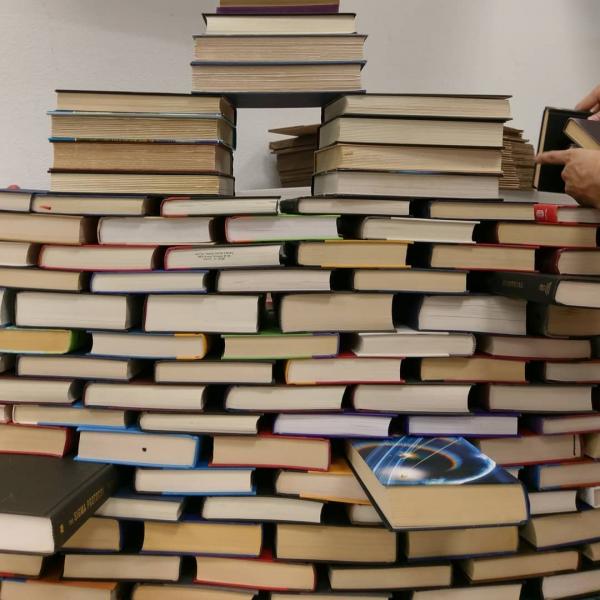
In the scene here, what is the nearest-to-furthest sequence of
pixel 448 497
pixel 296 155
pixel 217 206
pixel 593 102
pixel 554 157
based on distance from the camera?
pixel 448 497 < pixel 217 206 < pixel 554 157 < pixel 593 102 < pixel 296 155

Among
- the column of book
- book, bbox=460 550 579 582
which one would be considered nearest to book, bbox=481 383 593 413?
the column of book

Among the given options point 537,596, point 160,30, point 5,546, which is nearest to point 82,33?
point 160,30

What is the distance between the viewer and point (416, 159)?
28.9 inches

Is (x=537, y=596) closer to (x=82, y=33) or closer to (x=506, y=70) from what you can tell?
(x=506, y=70)

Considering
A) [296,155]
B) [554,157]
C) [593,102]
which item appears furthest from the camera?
[296,155]

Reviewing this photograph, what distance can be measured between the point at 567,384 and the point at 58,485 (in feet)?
2.76

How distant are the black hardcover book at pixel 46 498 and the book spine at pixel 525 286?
2.33ft

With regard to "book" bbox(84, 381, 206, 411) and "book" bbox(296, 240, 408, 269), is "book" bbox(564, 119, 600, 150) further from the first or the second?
"book" bbox(84, 381, 206, 411)

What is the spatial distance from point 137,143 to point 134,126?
0.09 feet

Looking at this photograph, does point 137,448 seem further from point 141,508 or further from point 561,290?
point 561,290

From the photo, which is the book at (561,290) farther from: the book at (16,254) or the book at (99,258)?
the book at (16,254)

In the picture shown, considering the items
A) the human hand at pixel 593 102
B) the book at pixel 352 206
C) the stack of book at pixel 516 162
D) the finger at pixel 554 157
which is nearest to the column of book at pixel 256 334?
the book at pixel 352 206

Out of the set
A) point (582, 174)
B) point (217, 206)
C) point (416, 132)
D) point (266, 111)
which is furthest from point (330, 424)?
point (266, 111)

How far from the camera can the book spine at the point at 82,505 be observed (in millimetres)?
586
